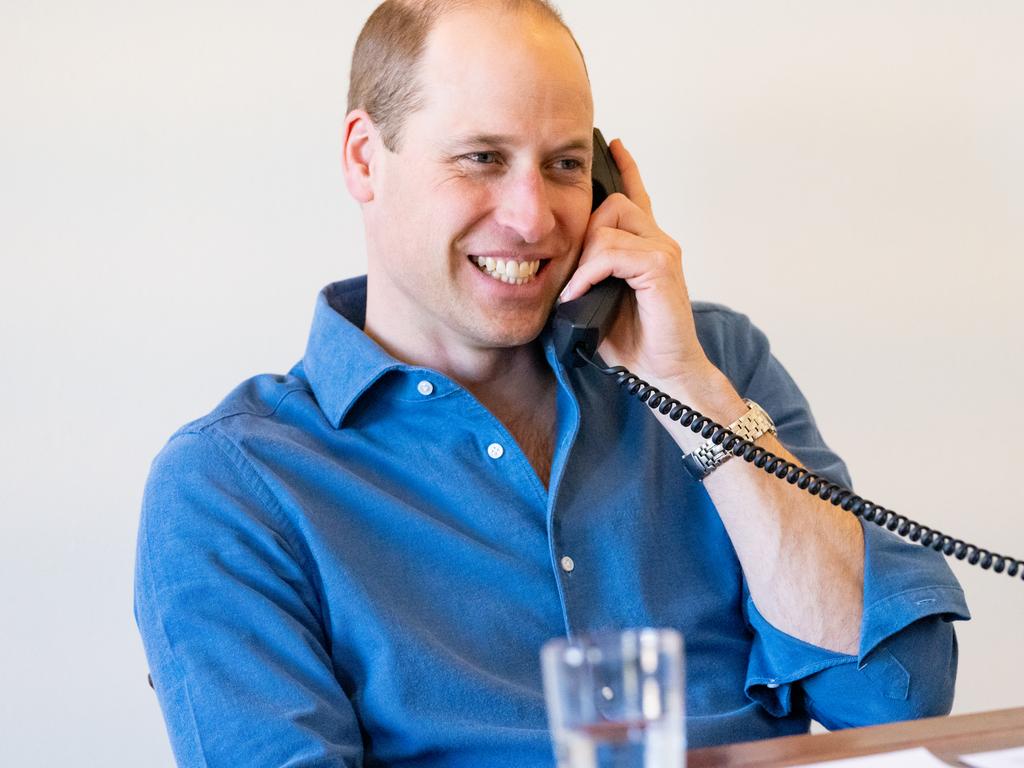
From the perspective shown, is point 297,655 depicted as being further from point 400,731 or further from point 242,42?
point 242,42

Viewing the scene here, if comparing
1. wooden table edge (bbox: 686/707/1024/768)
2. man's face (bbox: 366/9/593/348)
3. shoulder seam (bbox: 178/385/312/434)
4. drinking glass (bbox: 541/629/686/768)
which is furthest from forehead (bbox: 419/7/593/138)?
drinking glass (bbox: 541/629/686/768)

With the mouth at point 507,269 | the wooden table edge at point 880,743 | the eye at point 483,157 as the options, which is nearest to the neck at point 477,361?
the mouth at point 507,269

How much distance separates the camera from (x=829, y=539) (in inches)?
61.1

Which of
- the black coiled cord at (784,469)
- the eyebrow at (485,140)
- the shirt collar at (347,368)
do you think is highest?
the eyebrow at (485,140)

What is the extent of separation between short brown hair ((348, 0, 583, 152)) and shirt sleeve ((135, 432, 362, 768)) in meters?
0.49

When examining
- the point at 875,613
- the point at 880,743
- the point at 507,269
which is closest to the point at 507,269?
the point at 507,269

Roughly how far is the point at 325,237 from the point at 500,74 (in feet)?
1.97

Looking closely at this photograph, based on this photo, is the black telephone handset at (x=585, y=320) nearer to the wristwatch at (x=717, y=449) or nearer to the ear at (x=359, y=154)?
the wristwatch at (x=717, y=449)

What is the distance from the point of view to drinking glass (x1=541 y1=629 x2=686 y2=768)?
0.75 meters

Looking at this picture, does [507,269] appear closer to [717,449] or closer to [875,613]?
[717,449]

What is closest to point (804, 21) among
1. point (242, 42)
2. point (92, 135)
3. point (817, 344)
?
point (817, 344)

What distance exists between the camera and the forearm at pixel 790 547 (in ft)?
4.99

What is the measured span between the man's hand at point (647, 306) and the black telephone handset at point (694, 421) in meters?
0.02

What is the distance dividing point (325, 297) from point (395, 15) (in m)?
0.38
